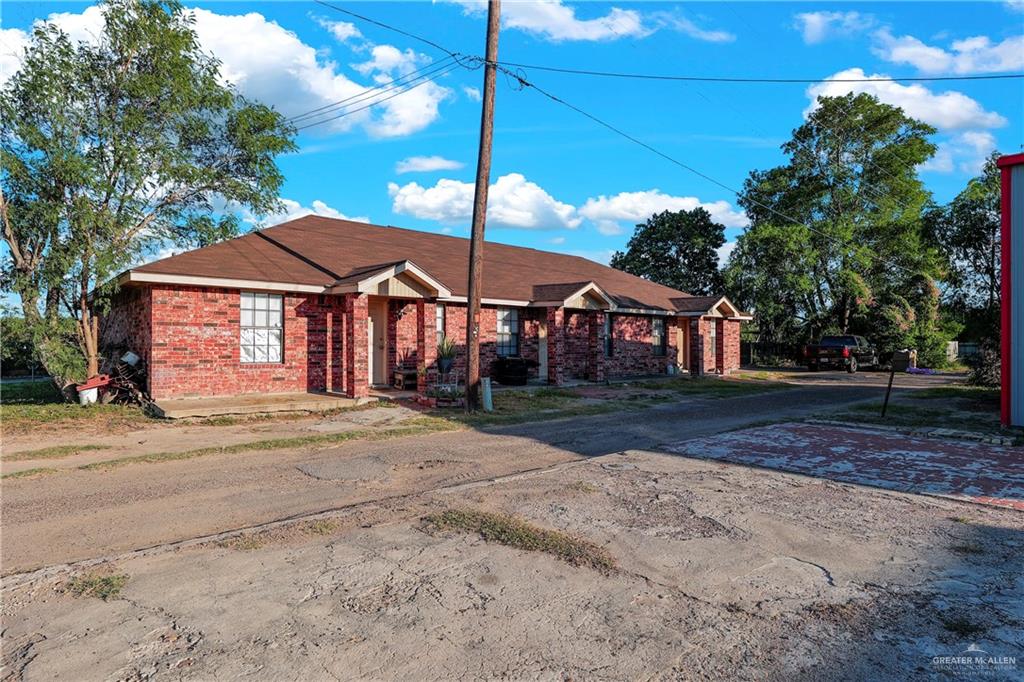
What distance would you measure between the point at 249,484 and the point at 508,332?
12996 mm

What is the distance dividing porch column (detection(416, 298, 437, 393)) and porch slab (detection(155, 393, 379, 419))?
132cm

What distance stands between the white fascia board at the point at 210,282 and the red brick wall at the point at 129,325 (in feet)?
1.95

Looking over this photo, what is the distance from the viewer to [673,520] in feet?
18.6

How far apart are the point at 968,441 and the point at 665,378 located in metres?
13.6

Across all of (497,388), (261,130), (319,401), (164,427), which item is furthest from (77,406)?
(497,388)

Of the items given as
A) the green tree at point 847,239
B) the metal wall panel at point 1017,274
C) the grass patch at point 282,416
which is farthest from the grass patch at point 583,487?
the green tree at point 847,239

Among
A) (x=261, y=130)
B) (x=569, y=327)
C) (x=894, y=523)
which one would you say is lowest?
(x=894, y=523)

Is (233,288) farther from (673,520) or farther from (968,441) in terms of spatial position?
(968,441)

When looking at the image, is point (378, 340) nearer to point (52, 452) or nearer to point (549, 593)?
point (52, 452)

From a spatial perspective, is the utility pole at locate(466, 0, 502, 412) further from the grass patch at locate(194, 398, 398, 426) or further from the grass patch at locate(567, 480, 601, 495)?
the grass patch at locate(567, 480, 601, 495)

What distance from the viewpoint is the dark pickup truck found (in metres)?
29.3

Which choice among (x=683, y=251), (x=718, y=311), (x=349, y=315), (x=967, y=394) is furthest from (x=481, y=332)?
(x=683, y=251)

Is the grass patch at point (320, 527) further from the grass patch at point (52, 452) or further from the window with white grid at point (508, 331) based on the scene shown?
the window with white grid at point (508, 331)

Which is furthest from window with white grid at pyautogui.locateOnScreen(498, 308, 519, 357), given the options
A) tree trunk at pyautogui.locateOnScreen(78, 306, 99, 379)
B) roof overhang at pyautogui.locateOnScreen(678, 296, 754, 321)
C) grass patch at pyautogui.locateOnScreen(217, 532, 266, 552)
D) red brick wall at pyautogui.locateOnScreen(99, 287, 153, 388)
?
grass patch at pyautogui.locateOnScreen(217, 532, 266, 552)
